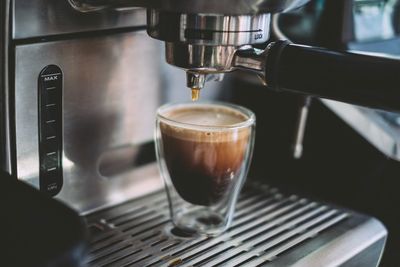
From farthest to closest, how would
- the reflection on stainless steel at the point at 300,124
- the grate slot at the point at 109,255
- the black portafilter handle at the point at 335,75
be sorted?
the reflection on stainless steel at the point at 300,124 < the grate slot at the point at 109,255 < the black portafilter handle at the point at 335,75

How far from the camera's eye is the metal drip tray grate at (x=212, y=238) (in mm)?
542

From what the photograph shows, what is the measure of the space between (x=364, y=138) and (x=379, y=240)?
0.11 m

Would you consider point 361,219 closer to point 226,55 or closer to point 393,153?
point 393,153

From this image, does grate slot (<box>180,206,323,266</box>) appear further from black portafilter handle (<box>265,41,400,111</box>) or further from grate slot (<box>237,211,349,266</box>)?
black portafilter handle (<box>265,41,400,111</box>)

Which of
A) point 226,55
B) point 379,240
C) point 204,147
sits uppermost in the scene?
point 226,55

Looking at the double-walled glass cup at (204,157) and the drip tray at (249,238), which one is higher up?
the double-walled glass cup at (204,157)

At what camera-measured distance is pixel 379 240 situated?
2.02 ft

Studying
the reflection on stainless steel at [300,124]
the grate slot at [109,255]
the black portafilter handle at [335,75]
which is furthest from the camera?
the reflection on stainless steel at [300,124]

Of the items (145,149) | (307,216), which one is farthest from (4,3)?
(307,216)

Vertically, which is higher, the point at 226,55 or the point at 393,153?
the point at 226,55

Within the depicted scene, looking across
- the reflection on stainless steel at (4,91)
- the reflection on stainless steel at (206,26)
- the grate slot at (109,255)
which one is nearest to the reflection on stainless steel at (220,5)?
the reflection on stainless steel at (206,26)

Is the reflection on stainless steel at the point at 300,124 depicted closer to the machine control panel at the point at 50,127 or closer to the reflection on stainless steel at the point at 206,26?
the reflection on stainless steel at the point at 206,26

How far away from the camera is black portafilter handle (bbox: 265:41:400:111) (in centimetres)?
41

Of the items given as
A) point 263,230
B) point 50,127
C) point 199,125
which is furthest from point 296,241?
point 50,127
